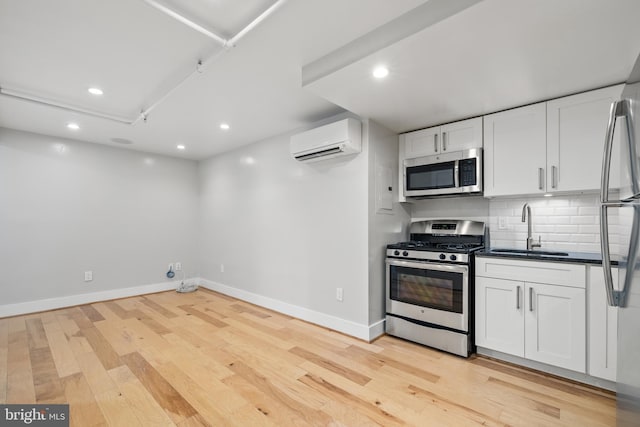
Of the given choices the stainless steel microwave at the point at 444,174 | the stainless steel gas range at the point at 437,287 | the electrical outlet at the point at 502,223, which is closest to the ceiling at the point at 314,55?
the stainless steel microwave at the point at 444,174

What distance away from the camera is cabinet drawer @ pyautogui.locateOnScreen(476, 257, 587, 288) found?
2.13m

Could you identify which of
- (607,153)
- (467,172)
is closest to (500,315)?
(467,172)

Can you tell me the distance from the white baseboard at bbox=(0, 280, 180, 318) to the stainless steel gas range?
4.00 m

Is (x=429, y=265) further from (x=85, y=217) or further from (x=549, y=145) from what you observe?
(x=85, y=217)

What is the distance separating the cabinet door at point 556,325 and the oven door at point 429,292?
46 centimetres

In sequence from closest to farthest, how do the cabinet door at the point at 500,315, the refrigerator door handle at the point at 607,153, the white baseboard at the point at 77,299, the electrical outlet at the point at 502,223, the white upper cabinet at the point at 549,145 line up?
the refrigerator door handle at the point at 607,153, the white upper cabinet at the point at 549,145, the cabinet door at the point at 500,315, the electrical outlet at the point at 502,223, the white baseboard at the point at 77,299

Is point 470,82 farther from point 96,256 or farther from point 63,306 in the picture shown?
point 63,306

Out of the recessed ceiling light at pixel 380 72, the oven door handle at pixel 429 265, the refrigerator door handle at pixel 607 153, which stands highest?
the recessed ceiling light at pixel 380 72

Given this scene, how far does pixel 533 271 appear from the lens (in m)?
2.30

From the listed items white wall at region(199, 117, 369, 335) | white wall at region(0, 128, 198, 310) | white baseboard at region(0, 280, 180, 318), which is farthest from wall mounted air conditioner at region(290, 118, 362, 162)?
white baseboard at region(0, 280, 180, 318)

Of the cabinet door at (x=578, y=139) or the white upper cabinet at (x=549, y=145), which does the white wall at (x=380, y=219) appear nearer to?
the white upper cabinet at (x=549, y=145)

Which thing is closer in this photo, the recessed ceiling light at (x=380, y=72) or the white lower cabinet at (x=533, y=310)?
the recessed ceiling light at (x=380, y=72)

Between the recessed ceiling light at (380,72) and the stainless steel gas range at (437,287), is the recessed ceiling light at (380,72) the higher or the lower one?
the higher one

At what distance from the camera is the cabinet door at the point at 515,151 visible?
2.48 metres
